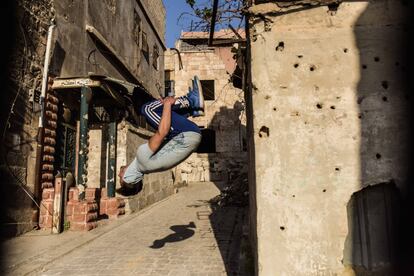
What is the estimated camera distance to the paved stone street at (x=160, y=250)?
4.70 m

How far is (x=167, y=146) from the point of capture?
3.43m

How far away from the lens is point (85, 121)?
25.9 ft

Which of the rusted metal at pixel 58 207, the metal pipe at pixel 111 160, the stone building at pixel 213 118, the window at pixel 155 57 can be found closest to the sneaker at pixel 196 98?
the rusted metal at pixel 58 207

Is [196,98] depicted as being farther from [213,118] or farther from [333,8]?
[213,118]

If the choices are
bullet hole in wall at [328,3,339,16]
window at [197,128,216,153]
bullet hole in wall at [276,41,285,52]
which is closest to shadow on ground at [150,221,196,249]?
bullet hole in wall at [276,41,285,52]

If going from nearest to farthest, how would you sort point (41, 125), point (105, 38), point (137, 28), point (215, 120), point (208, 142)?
point (41, 125)
point (105, 38)
point (137, 28)
point (215, 120)
point (208, 142)

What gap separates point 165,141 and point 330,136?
1.54 m

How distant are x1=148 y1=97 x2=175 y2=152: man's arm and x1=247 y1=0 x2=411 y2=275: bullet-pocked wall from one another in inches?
32.0

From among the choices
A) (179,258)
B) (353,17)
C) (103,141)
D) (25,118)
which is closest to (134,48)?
(103,141)

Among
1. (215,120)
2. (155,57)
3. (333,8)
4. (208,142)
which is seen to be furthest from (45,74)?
(208,142)

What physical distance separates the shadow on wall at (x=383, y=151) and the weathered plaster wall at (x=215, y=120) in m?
16.3

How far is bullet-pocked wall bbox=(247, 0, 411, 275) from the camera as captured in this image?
9.98 ft

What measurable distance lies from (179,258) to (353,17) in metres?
3.90

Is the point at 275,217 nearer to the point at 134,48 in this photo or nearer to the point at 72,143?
the point at 72,143
